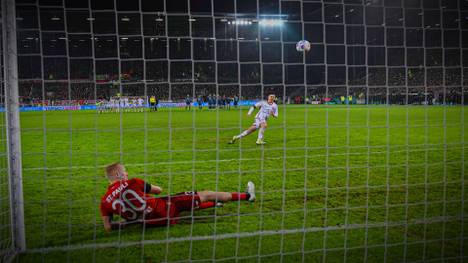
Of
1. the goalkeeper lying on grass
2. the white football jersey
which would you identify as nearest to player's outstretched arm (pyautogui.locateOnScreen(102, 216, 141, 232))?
the goalkeeper lying on grass

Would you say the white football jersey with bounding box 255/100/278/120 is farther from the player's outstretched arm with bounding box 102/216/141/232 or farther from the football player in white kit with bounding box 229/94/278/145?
the player's outstretched arm with bounding box 102/216/141/232

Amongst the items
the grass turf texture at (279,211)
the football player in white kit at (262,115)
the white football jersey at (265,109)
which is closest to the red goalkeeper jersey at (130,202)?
the grass turf texture at (279,211)

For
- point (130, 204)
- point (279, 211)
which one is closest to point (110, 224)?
point (130, 204)

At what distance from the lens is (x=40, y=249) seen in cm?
396

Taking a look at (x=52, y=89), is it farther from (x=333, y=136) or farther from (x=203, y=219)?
(x=203, y=219)

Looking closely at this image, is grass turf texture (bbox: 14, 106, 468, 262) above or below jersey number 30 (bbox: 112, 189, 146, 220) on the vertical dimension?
below

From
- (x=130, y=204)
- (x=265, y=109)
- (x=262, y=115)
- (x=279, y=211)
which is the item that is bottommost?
(x=279, y=211)

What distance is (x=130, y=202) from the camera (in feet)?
14.3

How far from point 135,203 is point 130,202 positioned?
0.18 feet

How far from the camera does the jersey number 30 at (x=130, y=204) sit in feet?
14.2

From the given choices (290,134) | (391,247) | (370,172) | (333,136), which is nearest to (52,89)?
(290,134)

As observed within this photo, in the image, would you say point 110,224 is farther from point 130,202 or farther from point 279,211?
point 279,211

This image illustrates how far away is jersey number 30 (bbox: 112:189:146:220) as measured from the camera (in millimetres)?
4320

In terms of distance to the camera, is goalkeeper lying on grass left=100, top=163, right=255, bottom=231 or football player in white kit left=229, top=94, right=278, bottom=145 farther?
football player in white kit left=229, top=94, right=278, bottom=145
